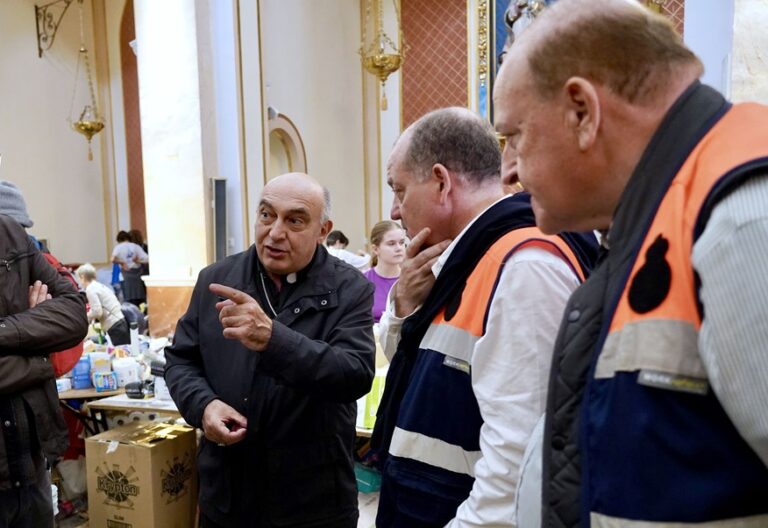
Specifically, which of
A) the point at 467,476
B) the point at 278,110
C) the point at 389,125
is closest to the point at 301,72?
the point at 278,110

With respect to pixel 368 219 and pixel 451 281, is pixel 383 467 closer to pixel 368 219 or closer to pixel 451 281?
pixel 451 281

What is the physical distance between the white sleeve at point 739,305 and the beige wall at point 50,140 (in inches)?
389

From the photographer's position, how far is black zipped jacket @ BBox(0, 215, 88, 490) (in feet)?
6.46

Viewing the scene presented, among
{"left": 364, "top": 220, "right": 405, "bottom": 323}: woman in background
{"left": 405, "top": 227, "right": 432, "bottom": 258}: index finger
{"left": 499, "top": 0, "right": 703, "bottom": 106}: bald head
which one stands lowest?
{"left": 364, "top": 220, "right": 405, "bottom": 323}: woman in background

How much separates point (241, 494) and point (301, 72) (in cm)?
820

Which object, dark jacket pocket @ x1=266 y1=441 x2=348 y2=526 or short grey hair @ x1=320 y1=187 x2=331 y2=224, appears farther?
short grey hair @ x1=320 y1=187 x2=331 y2=224

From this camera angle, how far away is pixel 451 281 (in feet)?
4.13

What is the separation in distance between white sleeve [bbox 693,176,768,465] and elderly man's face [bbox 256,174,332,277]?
1.59 m

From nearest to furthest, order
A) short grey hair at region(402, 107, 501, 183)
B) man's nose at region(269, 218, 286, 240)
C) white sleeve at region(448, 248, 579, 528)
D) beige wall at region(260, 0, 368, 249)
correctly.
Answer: white sleeve at region(448, 248, 579, 528) → short grey hair at region(402, 107, 501, 183) → man's nose at region(269, 218, 286, 240) → beige wall at region(260, 0, 368, 249)

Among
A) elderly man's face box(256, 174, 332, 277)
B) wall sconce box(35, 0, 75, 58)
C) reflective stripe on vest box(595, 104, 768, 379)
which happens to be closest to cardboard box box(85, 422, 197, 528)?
elderly man's face box(256, 174, 332, 277)

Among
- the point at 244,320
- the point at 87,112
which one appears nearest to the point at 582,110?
the point at 244,320

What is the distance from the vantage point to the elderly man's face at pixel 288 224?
80.0 inches

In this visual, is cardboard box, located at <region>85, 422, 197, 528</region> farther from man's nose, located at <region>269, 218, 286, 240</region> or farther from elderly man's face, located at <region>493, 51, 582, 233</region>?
elderly man's face, located at <region>493, 51, 582, 233</region>

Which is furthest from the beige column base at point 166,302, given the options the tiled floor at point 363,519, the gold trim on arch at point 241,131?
the tiled floor at point 363,519
